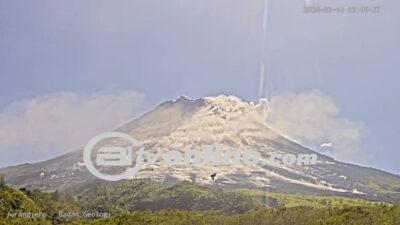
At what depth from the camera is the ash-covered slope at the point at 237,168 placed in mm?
36469

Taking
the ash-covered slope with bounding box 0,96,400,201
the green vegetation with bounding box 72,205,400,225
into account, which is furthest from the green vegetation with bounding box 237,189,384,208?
the green vegetation with bounding box 72,205,400,225

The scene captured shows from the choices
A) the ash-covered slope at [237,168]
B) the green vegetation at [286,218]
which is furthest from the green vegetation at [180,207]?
the ash-covered slope at [237,168]

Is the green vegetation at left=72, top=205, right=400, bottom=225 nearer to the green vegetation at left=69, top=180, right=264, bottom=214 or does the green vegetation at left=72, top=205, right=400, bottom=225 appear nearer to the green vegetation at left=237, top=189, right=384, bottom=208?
the green vegetation at left=69, top=180, right=264, bottom=214

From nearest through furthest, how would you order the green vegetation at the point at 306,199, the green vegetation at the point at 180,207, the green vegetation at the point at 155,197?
the green vegetation at the point at 180,207 → the green vegetation at the point at 155,197 → the green vegetation at the point at 306,199

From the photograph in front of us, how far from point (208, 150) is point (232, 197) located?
18.9ft

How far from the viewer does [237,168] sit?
42.7 metres

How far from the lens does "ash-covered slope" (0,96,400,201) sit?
36.5 m

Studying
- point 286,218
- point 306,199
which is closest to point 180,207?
point 306,199

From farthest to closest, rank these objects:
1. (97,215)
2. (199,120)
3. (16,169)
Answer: (199,120) → (16,169) → (97,215)

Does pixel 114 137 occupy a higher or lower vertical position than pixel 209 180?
higher

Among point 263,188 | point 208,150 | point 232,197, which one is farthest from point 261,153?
point 232,197

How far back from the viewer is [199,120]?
54.9 meters

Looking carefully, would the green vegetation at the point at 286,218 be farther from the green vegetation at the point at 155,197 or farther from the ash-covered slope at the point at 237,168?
the ash-covered slope at the point at 237,168

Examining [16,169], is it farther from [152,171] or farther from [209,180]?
[209,180]
